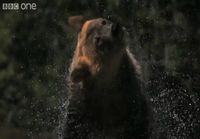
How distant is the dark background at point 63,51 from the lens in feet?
30.5

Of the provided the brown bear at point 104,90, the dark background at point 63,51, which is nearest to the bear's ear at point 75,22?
the brown bear at point 104,90

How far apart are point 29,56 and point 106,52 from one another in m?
5.88

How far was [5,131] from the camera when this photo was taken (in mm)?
9422

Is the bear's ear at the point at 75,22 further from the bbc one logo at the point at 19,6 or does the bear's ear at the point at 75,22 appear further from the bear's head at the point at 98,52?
the bbc one logo at the point at 19,6

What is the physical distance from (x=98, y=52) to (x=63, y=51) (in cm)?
531

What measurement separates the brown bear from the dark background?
3763mm

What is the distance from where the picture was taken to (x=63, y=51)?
33.5 ft

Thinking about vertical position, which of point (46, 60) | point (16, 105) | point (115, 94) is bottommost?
point (16, 105)

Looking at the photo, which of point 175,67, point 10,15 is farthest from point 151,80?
point 10,15

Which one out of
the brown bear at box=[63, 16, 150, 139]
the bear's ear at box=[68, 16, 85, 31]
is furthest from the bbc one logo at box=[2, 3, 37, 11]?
the brown bear at box=[63, 16, 150, 139]

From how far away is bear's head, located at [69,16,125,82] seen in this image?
4.88 metres

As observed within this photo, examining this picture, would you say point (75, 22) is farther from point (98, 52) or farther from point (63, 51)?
point (63, 51)

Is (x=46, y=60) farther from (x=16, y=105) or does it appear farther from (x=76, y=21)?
(x=76, y=21)

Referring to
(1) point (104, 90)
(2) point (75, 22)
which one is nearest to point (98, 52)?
(1) point (104, 90)
